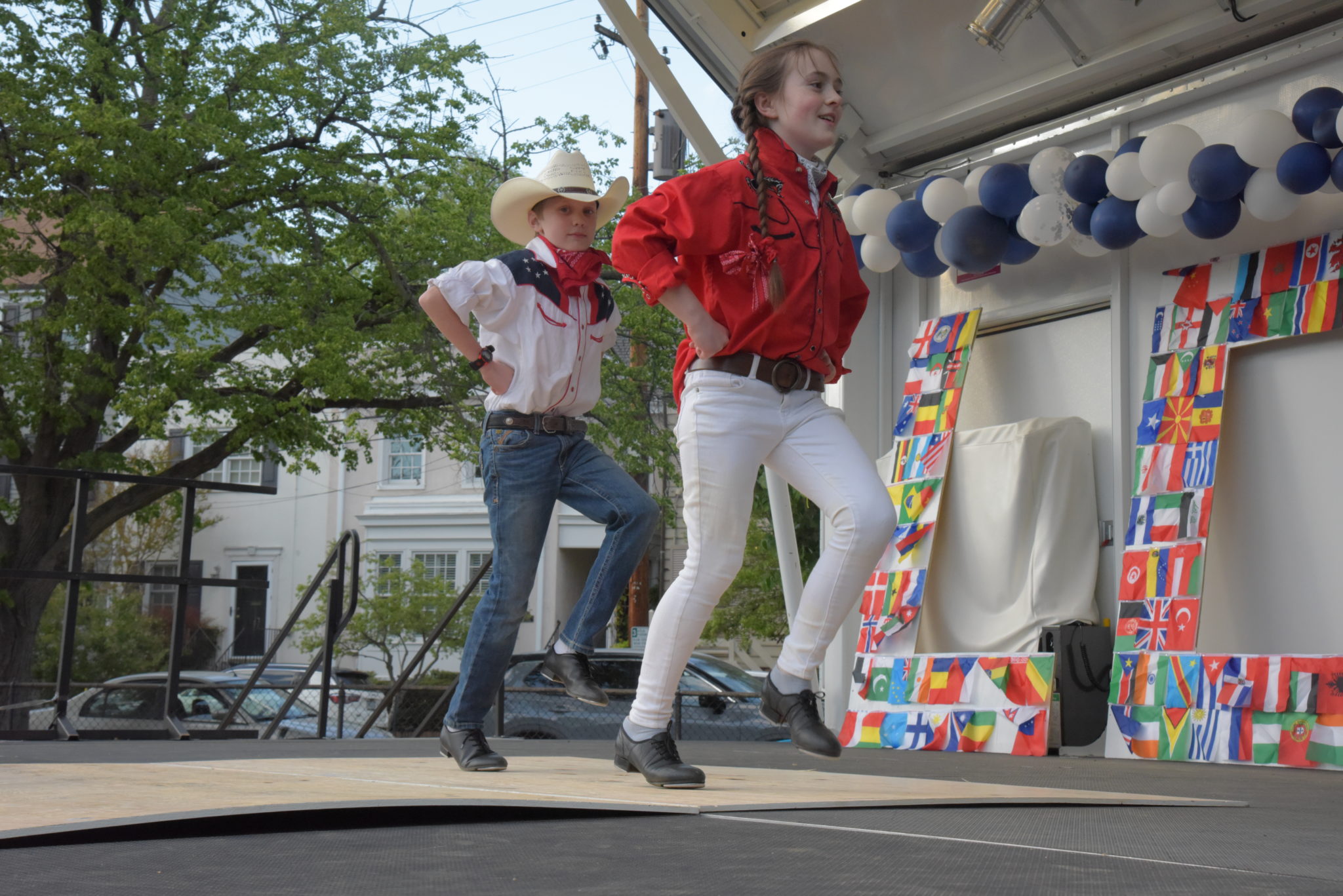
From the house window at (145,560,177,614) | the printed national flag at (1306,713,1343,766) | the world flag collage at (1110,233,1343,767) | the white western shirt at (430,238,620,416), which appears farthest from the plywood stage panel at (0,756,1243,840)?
the house window at (145,560,177,614)

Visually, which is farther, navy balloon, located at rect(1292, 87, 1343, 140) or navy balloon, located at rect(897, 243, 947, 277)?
navy balloon, located at rect(897, 243, 947, 277)

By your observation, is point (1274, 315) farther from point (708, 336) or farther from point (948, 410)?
point (708, 336)

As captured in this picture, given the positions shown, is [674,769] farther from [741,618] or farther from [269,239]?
[741,618]

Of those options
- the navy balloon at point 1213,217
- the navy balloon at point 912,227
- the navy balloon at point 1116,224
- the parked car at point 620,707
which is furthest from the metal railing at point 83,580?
the navy balloon at point 1213,217

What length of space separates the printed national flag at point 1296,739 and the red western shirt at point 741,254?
10.7 ft

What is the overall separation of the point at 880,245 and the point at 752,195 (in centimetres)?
430

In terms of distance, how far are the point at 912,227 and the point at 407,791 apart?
5.15m

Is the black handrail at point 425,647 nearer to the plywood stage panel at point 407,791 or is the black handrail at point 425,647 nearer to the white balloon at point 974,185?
the white balloon at point 974,185

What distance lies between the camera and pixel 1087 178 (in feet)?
20.2

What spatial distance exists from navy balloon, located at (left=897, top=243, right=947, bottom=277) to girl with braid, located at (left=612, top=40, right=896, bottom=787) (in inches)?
160

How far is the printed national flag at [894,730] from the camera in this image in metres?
6.61

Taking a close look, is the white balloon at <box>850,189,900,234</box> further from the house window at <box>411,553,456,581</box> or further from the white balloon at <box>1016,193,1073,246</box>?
the house window at <box>411,553,456,581</box>

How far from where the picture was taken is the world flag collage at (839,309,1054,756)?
245 inches

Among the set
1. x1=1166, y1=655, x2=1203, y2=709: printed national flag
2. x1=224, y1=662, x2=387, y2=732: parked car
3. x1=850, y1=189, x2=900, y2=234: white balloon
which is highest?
x1=850, y1=189, x2=900, y2=234: white balloon
